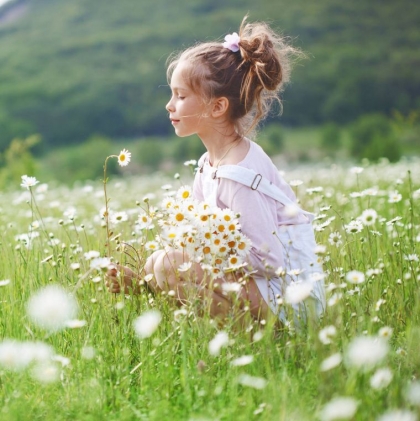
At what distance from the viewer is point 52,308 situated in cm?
206

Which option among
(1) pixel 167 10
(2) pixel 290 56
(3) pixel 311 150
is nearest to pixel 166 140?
(3) pixel 311 150

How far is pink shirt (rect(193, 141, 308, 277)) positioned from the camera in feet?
9.07

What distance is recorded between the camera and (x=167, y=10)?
370ft

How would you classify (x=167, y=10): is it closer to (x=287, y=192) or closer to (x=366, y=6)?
(x=366, y=6)

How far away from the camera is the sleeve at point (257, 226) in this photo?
2.76 meters

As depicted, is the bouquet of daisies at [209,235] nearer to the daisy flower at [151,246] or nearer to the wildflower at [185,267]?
the wildflower at [185,267]

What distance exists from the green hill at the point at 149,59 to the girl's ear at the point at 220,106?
6566cm

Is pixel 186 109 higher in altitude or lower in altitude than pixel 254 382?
higher

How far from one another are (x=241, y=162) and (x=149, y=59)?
94802mm

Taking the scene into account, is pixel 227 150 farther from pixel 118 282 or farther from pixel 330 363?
pixel 330 363

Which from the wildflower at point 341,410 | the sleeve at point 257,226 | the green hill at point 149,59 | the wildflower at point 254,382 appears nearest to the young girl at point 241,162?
the sleeve at point 257,226

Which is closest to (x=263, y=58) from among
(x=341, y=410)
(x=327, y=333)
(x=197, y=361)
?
(x=197, y=361)

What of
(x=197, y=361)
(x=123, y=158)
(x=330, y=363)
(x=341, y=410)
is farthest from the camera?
(x=123, y=158)

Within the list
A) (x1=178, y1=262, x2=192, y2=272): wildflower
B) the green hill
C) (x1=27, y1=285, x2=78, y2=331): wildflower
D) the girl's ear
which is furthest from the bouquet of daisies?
the green hill
